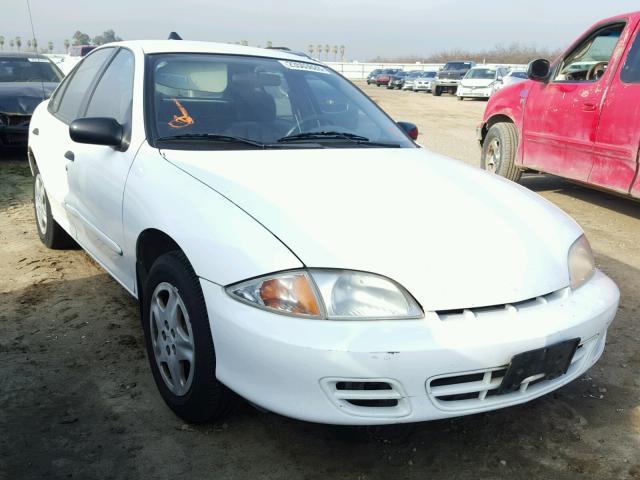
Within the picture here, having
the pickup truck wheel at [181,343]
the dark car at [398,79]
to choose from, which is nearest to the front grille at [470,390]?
the pickup truck wheel at [181,343]

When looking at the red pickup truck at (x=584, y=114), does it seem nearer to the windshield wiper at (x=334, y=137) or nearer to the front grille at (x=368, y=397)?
the windshield wiper at (x=334, y=137)

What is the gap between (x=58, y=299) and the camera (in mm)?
Answer: 3621

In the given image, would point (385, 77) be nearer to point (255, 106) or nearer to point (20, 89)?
point (20, 89)

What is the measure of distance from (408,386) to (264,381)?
46cm

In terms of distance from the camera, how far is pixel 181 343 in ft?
7.60

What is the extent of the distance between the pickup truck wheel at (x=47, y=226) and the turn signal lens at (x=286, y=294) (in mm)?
2774

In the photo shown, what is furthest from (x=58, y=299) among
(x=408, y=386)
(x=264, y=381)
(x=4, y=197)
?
(x=4, y=197)

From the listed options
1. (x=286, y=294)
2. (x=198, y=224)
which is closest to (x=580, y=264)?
(x=286, y=294)

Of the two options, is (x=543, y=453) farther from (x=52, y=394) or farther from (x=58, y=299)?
(x=58, y=299)

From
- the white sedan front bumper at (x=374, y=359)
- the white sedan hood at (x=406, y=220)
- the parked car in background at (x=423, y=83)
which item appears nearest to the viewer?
the white sedan front bumper at (x=374, y=359)

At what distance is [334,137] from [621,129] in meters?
3.17

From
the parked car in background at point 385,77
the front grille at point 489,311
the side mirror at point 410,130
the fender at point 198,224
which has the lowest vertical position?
the parked car in background at point 385,77

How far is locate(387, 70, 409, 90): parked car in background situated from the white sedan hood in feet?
122

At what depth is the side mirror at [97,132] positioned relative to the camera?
2787 millimetres
